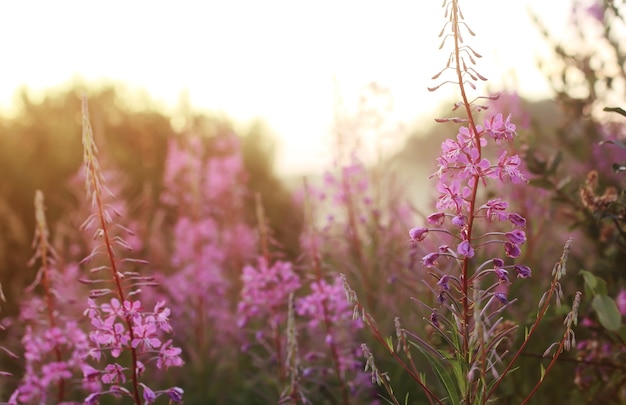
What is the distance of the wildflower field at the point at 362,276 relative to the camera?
187 centimetres

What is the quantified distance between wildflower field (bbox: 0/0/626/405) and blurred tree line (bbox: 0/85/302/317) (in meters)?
0.05

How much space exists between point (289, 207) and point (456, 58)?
8033 mm

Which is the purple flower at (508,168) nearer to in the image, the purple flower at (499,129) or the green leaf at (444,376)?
the purple flower at (499,129)

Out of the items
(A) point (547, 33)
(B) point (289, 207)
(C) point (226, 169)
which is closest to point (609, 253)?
(A) point (547, 33)

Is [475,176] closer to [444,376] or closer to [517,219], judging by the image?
[517,219]

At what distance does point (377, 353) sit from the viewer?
3963 mm

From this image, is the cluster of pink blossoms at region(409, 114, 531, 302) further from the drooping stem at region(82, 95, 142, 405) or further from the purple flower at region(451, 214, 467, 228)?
the drooping stem at region(82, 95, 142, 405)

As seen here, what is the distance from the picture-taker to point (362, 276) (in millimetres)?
4219

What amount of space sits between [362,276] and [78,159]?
5.55 m

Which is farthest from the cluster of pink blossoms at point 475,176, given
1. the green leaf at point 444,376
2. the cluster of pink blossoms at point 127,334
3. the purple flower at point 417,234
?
the cluster of pink blossoms at point 127,334

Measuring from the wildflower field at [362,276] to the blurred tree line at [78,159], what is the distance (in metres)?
0.05

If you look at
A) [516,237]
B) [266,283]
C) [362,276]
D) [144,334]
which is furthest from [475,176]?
[362,276]

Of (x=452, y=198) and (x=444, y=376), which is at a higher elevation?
(x=452, y=198)

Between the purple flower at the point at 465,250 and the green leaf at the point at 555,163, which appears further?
the green leaf at the point at 555,163
